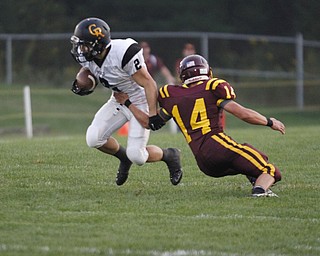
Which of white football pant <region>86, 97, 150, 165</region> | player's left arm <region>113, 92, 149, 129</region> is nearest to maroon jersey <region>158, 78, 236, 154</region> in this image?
player's left arm <region>113, 92, 149, 129</region>

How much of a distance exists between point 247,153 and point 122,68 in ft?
3.99

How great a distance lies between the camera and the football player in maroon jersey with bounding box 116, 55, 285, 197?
7676 millimetres

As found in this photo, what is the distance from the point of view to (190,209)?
23.6 feet

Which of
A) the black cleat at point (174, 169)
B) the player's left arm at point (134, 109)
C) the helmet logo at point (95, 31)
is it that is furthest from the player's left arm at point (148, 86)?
the black cleat at point (174, 169)

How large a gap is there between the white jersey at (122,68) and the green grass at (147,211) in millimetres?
830

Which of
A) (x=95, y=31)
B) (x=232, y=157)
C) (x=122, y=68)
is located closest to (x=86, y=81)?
(x=122, y=68)

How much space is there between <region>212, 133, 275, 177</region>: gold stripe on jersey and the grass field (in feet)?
0.86

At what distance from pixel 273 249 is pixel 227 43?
2249 cm

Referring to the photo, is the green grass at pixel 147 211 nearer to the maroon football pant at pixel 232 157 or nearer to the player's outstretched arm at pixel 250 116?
the maroon football pant at pixel 232 157

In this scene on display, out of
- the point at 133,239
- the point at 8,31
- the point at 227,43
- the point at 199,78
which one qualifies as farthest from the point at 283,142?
the point at 8,31

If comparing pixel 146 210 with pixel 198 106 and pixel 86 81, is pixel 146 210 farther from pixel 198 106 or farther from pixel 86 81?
pixel 86 81

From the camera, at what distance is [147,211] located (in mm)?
7125

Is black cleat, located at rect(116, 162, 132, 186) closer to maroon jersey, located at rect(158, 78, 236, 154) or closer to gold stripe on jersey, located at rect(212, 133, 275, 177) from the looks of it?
maroon jersey, located at rect(158, 78, 236, 154)

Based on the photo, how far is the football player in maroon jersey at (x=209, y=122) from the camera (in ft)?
25.2
